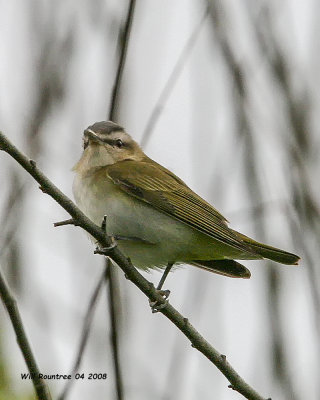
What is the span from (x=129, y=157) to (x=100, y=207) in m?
0.99

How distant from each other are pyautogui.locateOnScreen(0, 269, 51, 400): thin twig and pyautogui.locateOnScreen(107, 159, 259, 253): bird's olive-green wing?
2.03 metres

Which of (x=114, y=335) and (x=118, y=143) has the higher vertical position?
(x=118, y=143)

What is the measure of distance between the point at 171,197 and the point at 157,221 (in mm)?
322

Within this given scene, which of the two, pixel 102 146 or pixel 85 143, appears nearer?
pixel 102 146

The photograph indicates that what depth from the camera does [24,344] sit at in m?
2.31

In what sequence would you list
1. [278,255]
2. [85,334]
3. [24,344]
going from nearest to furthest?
[24,344] < [85,334] < [278,255]

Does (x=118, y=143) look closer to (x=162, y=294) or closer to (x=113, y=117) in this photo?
(x=162, y=294)

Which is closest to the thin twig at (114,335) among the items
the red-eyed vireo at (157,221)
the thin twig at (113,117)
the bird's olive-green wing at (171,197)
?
the thin twig at (113,117)

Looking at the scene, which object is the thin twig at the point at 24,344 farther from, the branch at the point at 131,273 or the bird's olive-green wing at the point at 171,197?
the bird's olive-green wing at the point at 171,197

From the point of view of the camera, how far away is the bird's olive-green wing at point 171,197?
4293mm

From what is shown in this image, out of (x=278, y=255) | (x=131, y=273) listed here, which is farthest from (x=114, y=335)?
(x=278, y=255)

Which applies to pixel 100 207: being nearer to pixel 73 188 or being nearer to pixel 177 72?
pixel 73 188

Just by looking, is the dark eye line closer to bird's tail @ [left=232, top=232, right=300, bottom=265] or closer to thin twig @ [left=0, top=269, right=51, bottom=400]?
bird's tail @ [left=232, top=232, right=300, bottom=265]

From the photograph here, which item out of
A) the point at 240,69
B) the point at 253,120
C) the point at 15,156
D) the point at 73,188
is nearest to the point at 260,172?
the point at 253,120
